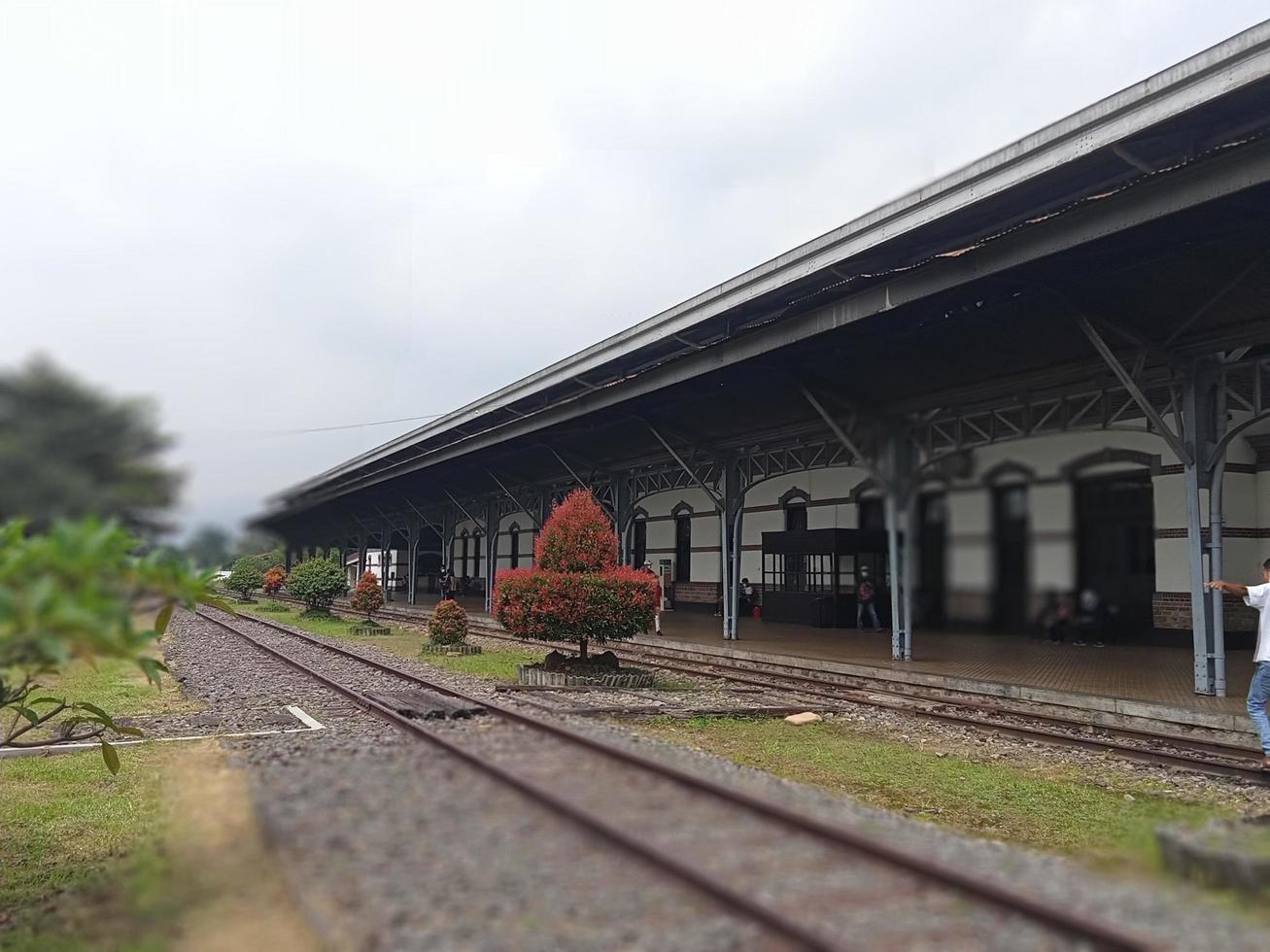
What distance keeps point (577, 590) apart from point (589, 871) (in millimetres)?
9406

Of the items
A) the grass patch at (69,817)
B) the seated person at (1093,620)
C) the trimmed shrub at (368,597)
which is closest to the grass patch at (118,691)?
the grass patch at (69,817)

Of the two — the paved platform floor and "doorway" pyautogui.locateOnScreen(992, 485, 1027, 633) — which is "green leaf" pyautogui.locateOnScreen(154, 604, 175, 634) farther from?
the paved platform floor

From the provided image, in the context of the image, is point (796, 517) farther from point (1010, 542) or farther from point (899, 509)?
point (1010, 542)

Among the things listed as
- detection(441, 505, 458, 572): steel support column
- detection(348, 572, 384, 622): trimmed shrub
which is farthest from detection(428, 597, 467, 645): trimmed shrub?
detection(441, 505, 458, 572): steel support column

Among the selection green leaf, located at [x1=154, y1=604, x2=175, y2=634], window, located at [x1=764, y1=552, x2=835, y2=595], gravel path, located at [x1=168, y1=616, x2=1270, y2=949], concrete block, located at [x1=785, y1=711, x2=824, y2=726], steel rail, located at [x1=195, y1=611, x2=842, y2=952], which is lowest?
concrete block, located at [x1=785, y1=711, x2=824, y2=726]

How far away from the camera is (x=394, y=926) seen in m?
3.45

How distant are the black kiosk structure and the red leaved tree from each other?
929 cm

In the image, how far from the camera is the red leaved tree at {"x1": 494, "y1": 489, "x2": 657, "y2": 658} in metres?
13.3

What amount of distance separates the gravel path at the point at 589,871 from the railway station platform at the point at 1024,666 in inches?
264

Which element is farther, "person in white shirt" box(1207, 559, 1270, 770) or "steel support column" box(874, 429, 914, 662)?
"steel support column" box(874, 429, 914, 662)

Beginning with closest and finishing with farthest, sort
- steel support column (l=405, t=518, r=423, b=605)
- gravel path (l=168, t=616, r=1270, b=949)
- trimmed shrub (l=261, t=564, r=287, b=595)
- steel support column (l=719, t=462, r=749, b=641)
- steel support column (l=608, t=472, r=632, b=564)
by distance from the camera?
gravel path (l=168, t=616, r=1270, b=949), steel support column (l=719, t=462, r=749, b=641), steel support column (l=608, t=472, r=632, b=564), steel support column (l=405, t=518, r=423, b=605), trimmed shrub (l=261, t=564, r=287, b=595)

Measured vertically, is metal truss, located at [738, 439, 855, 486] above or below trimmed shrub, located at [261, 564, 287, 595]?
above

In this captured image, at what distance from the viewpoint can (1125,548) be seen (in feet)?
56.5

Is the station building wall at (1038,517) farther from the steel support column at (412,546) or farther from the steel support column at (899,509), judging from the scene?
the steel support column at (412,546)
